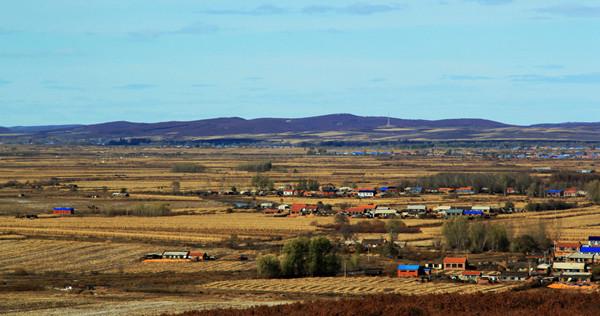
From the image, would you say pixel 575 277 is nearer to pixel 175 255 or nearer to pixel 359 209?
pixel 175 255

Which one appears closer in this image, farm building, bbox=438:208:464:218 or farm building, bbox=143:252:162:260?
farm building, bbox=143:252:162:260

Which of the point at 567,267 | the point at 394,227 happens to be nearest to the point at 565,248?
the point at 567,267

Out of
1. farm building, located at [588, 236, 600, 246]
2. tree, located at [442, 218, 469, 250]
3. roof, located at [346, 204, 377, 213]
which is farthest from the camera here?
roof, located at [346, 204, 377, 213]

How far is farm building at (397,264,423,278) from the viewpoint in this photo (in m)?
29.2

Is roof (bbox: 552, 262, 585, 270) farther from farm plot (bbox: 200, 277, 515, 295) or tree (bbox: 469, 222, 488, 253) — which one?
tree (bbox: 469, 222, 488, 253)

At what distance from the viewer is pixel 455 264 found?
101 feet

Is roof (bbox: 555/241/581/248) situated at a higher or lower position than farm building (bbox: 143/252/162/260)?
higher

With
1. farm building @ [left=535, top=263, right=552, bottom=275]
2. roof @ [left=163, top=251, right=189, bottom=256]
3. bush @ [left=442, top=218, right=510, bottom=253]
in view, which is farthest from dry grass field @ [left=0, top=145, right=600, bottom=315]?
farm building @ [left=535, top=263, right=552, bottom=275]

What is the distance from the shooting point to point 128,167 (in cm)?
9825

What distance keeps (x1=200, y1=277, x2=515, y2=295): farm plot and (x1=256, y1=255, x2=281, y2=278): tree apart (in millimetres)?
861

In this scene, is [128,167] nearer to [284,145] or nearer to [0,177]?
[0,177]

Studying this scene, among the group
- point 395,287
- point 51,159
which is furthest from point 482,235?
point 51,159

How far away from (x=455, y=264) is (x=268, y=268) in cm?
539

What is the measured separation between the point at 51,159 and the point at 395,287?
93.7 m
